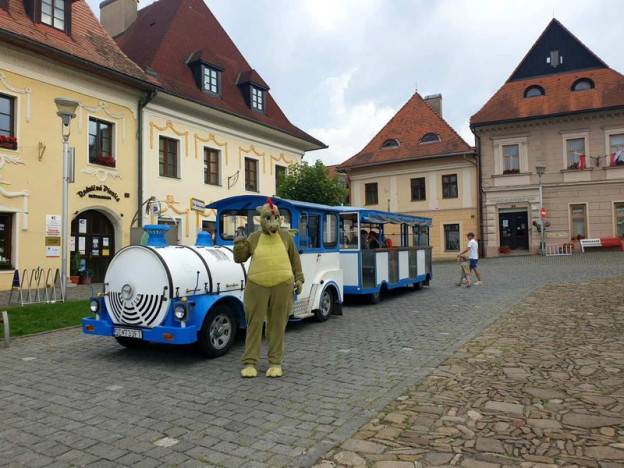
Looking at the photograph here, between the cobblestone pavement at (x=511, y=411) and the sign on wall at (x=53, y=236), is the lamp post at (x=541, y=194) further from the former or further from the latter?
the sign on wall at (x=53, y=236)

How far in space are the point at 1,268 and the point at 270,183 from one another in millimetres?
13002

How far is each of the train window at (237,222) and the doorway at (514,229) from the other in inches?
1013

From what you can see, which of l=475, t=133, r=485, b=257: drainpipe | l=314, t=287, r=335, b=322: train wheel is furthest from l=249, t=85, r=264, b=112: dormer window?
l=314, t=287, r=335, b=322: train wheel

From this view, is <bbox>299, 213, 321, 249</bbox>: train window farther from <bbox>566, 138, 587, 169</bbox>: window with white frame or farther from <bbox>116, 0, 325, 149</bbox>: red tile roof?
<bbox>566, 138, 587, 169</bbox>: window with white frame

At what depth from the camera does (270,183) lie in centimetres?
2498

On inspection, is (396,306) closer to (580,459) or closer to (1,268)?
(580,459)

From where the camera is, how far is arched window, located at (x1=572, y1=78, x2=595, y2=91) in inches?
1207

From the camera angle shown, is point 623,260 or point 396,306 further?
point 623,260

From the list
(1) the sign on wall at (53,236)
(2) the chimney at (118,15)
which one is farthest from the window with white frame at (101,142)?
(2) the chimney at (118,15)

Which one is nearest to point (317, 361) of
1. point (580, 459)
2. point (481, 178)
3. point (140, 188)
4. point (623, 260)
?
point (580, 459)

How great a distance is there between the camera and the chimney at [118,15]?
25219mm

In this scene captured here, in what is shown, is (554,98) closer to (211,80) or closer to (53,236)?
(211,80)

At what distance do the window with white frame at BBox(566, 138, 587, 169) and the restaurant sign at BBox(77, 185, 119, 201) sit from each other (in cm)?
2527

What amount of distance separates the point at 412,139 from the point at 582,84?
10.7 metres
